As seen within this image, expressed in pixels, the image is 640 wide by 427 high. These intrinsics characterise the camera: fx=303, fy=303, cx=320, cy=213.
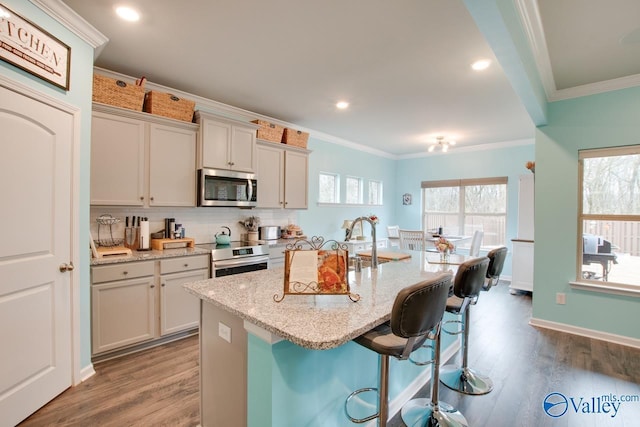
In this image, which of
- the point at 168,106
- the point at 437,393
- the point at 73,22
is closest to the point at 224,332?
the point at 437,393

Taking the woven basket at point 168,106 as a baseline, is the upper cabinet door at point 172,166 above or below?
below

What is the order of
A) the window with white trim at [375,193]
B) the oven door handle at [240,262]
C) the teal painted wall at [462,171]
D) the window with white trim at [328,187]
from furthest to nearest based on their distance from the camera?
the window with white trim at [375,193] < the teal painted wall at [462,171] < the window with white trim at [328,187] < the oven door handle at [240,262]

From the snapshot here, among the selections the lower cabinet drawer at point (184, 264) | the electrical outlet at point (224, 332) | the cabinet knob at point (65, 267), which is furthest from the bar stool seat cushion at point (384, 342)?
the lower cabinet drawer at point (184, 264)

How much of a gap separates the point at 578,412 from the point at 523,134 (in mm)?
4574

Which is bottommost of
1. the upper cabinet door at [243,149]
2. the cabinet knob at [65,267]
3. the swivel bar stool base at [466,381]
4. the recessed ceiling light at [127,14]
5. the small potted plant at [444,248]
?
the swivel bar stool base at [466,381]

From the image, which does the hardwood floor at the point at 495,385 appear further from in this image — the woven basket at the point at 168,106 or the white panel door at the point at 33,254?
the woven basket at the point at 168,106

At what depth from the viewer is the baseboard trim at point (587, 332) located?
3.06 meters

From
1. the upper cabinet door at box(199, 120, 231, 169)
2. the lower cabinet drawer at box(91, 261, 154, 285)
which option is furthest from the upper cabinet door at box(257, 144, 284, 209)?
the lower cabinet drawer at box(91, 261, 154, 285)

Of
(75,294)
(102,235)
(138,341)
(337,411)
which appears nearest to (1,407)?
(75,294)

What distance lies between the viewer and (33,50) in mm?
1883

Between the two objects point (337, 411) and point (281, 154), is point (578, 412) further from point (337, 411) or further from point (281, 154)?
point (281, 154)

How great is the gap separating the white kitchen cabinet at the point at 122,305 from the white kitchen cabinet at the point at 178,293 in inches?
3.8

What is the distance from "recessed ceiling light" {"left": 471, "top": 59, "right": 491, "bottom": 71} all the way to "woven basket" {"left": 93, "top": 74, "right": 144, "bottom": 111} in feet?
10.3

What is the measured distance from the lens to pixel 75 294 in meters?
2.25
